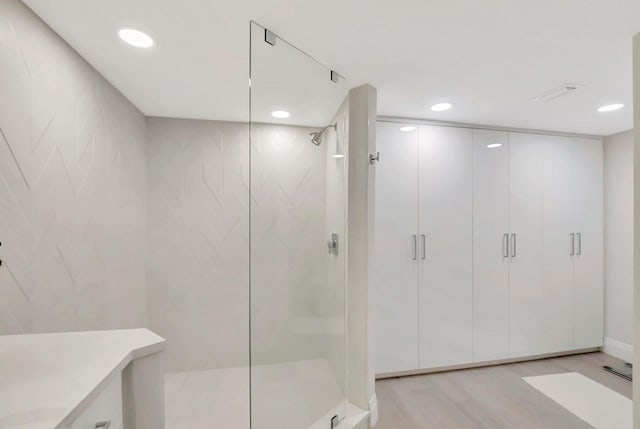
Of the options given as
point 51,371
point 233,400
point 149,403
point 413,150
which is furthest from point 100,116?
point 413,150

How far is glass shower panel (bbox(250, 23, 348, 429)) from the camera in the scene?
1.36m

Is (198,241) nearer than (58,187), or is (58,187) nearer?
(58,187)

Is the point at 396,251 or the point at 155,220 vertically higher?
the point at 155,220

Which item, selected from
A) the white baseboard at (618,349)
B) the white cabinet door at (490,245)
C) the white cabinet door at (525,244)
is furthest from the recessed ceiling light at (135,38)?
the white baseboard at (618,349)

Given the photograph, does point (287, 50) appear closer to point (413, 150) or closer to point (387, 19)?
point (387, 19)

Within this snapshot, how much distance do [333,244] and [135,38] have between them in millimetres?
1453

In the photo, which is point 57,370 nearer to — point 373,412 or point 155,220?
point 373,412

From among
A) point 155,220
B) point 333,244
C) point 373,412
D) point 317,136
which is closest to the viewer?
point 317,136

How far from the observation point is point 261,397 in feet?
4.49

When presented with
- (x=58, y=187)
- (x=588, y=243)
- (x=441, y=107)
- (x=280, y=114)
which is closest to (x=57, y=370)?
(x=58, y=187)

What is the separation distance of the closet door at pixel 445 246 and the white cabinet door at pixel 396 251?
0.28 ft

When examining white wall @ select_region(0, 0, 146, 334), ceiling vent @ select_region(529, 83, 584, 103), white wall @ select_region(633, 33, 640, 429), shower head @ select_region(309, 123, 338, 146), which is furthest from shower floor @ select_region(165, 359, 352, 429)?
ceiling vent @ select_region(529, 83, 584, 103)

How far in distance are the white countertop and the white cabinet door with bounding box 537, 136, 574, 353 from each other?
339 cm

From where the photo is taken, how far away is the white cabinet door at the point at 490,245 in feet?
8.65
